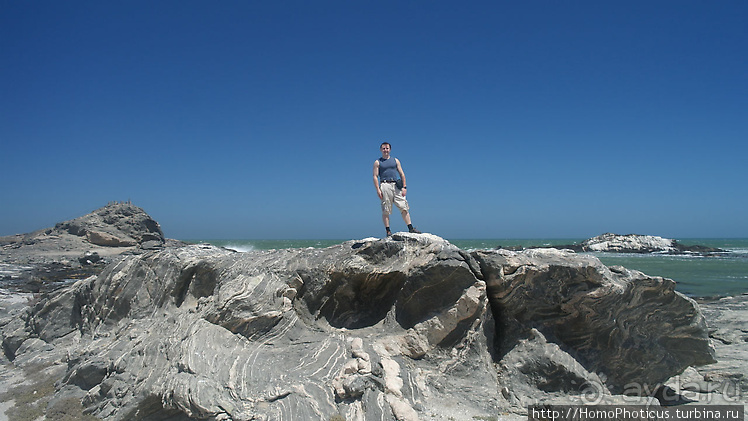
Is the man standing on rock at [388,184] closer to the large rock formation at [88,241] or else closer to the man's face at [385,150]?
the man's face at [385,150]

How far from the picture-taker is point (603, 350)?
784cm

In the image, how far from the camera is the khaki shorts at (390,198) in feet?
29.3

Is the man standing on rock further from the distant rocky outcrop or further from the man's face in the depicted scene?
the distant rocky outcrop

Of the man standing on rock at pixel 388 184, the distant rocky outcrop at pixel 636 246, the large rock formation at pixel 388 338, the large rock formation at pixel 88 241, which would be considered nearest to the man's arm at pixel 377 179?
the man standing on rock at pixel 388 184

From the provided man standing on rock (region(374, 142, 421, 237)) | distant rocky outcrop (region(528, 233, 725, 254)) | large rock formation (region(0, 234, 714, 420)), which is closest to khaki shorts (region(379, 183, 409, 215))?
man standing on rock (region(374, 142, 421, 237))

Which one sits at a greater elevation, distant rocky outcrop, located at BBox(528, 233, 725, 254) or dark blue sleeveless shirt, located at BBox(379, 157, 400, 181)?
dark blue sleeveless shirt, located at BBox(379, 157, 400, 181)

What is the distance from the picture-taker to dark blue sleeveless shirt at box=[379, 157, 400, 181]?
8.99 meters

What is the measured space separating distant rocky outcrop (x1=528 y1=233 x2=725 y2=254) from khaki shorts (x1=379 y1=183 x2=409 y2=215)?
51801mm

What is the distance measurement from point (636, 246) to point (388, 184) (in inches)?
2209

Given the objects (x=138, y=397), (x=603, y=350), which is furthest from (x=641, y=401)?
(x=138, y=397)

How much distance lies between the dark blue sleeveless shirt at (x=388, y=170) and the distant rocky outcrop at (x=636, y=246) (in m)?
51.9

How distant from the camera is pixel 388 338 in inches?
290

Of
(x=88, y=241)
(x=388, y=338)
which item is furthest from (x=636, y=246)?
(x=88, y=241)

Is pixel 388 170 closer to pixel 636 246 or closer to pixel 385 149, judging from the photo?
pixel 385 149
